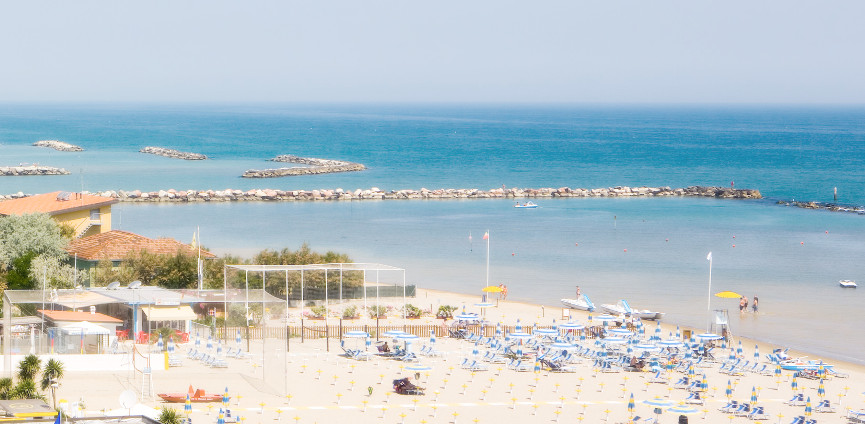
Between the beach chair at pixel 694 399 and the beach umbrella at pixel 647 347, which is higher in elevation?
the beach umbrella at pixel 647 347

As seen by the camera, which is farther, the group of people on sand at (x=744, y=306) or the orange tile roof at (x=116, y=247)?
the group of people on sand at (x=744, y=306)

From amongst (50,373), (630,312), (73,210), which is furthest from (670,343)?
(73,210)

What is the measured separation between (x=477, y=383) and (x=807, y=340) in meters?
13.8

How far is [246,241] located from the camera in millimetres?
57000

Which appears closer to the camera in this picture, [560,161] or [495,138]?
[560,161]

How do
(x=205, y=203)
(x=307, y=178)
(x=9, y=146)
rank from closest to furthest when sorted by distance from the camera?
(x=205, y=203)
(x=307, y=178)
(x=9, y=146)

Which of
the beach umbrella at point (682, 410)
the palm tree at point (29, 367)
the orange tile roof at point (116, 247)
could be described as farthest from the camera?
the orange tile roof at point (116, 247)

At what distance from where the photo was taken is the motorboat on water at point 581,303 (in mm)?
38562

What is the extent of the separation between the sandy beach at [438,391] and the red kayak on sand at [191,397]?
214 mm

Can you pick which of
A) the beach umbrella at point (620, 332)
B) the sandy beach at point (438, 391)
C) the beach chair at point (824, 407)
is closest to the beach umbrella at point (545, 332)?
the beach umbrella at point (620, 332)

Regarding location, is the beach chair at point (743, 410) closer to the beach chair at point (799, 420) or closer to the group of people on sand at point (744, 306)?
the beach chair at point (799, 420)

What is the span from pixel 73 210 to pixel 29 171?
61.0 metres

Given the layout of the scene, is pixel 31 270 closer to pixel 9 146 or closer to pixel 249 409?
pixel 249 409

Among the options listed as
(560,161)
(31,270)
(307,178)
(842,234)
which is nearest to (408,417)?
(31,270)
